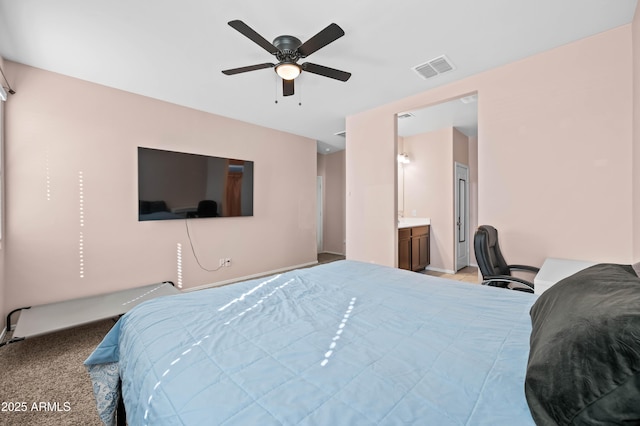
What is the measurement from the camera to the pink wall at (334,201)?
682cm

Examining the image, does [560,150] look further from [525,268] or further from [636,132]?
[525,268]

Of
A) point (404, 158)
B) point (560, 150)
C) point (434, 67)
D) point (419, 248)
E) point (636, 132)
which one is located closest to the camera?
point (636, 132)

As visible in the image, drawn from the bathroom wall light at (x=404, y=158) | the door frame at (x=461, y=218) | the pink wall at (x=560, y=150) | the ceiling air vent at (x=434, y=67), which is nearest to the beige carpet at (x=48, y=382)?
the pink wall at (x=560, y=150)

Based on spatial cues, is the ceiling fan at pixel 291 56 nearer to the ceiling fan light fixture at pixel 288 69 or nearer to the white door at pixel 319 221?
the ceiling fan light fixture at pixel 288 69

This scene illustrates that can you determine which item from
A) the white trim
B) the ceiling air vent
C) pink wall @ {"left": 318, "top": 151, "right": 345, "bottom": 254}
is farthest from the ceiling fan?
pink wall @ {"left": 318, "top": 151, "right": 345, "bottom": 254}

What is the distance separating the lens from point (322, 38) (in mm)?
1979

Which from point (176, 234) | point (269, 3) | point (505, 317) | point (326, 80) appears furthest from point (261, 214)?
point (505, 317)

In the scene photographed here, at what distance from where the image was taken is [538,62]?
2658 mm

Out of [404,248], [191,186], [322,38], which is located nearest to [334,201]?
[404,248]

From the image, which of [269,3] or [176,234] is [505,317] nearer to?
[269,3]

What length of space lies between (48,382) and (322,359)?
2.39 m

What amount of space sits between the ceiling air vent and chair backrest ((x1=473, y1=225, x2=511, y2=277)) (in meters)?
1.75

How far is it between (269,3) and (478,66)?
2253mm

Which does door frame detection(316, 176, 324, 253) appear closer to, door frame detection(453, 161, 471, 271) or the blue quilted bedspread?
door frame detection(453, 161, 471, 271)
